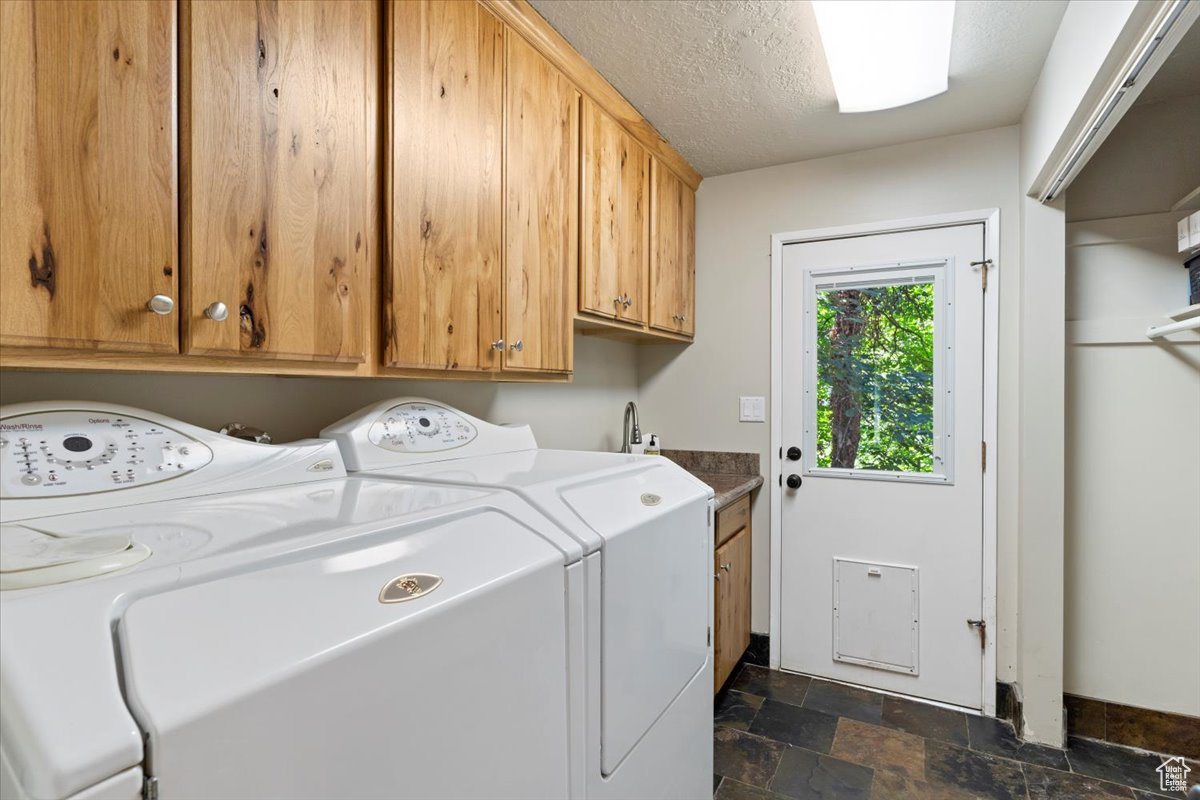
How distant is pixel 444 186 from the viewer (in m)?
1.36

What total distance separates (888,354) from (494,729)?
2348mm

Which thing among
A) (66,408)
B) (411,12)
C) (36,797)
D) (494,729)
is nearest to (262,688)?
(36,797)

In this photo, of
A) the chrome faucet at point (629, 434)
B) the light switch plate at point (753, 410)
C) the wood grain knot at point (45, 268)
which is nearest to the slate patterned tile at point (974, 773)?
the light switch plate at point (753, 410)

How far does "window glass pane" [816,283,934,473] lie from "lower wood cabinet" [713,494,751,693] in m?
0.53

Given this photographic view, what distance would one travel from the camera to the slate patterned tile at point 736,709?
225 cm

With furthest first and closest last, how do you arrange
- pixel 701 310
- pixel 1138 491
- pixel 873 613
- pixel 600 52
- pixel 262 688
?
1. pixel 701 310
2. pixel 873 613
3. pixel 1138 491
4. pixel 600 52
5. pixel 262 688

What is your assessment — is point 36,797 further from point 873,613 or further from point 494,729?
point 873,613

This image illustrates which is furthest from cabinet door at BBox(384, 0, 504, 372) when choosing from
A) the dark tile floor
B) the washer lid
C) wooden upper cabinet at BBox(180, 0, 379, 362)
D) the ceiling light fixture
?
the dark tile floor

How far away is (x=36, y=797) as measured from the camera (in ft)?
1.33

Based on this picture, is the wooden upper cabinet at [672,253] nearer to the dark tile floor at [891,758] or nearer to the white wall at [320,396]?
the white wall at [320,396]

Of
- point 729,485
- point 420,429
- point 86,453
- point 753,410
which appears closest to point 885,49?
point 753,410

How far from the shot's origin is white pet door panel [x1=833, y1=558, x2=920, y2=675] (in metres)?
2.46

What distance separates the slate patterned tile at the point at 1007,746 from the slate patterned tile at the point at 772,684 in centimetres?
63

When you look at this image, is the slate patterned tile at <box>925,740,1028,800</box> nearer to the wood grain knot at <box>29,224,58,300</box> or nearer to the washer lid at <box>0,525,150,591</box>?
the washer lid at <box>0,525,150,591</box>
